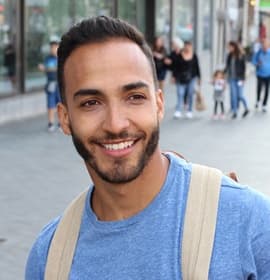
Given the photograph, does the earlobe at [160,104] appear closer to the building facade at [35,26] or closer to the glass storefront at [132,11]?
the building facade at [35,26]

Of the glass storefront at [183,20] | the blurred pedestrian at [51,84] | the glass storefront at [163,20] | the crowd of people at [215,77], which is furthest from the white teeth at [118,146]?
the glass storefront at [183,20]

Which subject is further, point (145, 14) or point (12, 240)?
point (145, 14)

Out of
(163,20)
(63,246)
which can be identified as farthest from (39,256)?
(163,20)

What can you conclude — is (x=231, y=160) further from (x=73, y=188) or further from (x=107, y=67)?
(x=107, y=67)

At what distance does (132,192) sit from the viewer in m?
1.69

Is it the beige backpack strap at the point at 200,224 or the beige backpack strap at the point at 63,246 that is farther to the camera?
the beige backpack strap at the point at 63,246

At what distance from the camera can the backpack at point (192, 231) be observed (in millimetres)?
1549

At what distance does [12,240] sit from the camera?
665 cm

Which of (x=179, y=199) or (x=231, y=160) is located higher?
(x=179, y=199)

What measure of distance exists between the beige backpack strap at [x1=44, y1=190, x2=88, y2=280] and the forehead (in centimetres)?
31

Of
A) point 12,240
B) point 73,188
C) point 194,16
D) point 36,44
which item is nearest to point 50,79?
point 36,44

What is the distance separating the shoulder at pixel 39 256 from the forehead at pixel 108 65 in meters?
0.36

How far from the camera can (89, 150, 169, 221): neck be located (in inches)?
66.4

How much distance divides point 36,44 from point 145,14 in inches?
322
